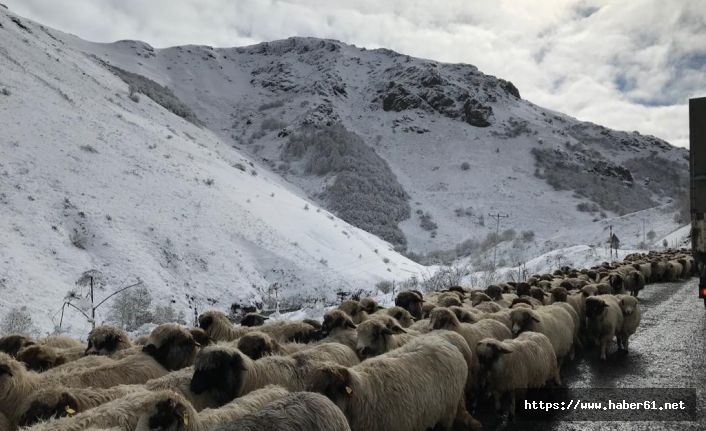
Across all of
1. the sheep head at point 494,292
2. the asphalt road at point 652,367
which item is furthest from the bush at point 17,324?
the asphalt road at point 652,367

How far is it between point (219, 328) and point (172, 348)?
6.87ft

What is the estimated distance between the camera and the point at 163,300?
17859mm

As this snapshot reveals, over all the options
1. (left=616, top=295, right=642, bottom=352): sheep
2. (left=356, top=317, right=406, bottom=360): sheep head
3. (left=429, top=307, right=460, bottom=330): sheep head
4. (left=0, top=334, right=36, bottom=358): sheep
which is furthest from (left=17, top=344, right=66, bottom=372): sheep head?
(left=616, top=295, right=642, bottom=352): sheep

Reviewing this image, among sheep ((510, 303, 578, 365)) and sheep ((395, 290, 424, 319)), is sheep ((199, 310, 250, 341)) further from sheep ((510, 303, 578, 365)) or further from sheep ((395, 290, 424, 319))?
sheep ((510, 303, 578, 365))

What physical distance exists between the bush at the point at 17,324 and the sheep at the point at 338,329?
9.45 meters

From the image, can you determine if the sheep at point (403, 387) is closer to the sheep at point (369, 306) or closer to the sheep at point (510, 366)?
the sheep at point (510, 366)

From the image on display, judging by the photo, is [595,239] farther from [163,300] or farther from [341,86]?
[341,86]

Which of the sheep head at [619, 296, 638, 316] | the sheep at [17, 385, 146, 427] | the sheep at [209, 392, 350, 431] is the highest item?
the sheep at [209, 392, 350, 431]

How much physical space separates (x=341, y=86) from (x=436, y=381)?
315ft

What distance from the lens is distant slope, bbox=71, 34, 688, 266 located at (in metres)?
61.5

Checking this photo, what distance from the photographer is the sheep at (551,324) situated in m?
8.55

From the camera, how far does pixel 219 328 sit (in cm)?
880

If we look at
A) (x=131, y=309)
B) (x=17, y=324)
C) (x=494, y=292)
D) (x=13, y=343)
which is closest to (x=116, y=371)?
(x=13, y=343)

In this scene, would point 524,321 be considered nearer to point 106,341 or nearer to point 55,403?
point 106,341
